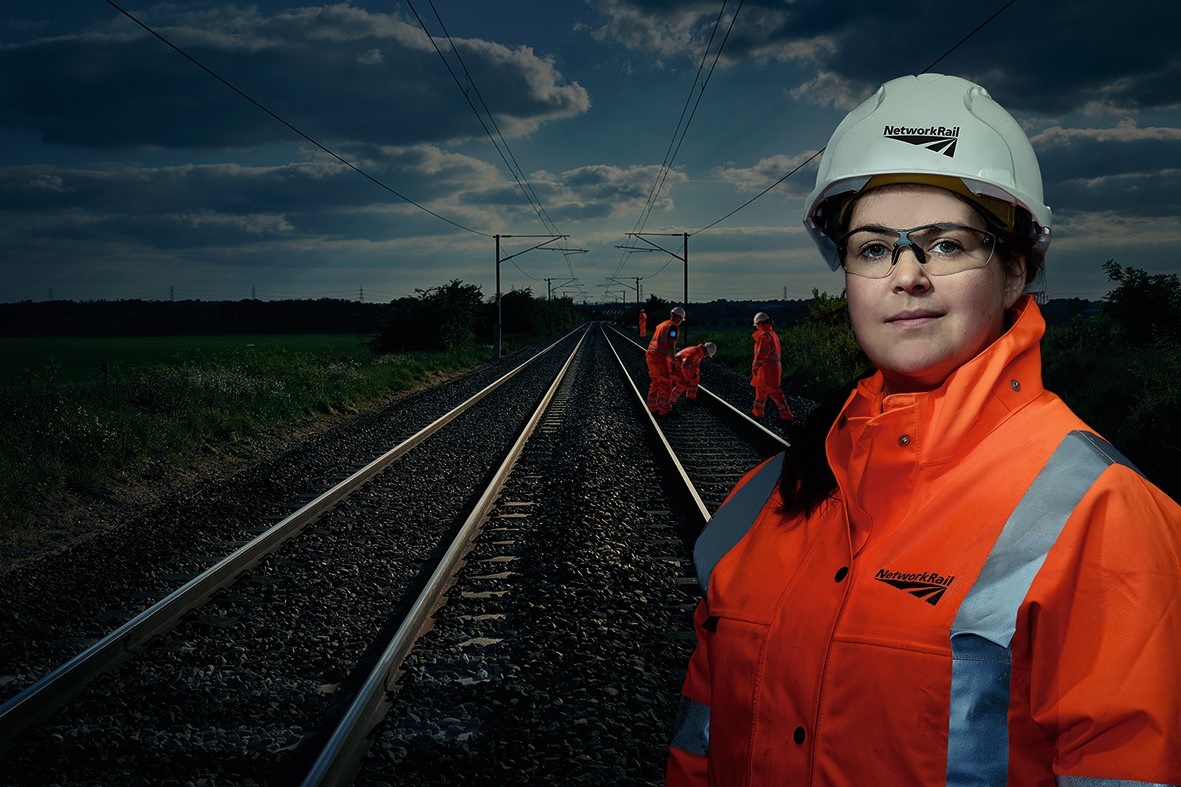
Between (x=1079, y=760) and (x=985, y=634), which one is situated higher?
(x=985, y=634)

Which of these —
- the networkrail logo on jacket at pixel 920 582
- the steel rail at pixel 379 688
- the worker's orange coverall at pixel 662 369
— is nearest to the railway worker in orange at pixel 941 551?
the networkrail logo on jacket at pixel 920 582

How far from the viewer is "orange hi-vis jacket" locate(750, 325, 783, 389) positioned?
45.5ft

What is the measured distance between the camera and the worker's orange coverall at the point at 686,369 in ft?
49.8

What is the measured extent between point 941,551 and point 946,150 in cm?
66

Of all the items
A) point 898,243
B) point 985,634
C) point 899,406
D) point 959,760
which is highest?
point 898,243

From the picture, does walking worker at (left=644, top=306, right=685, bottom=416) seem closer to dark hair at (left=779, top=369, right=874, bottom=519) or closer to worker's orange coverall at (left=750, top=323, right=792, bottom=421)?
worker's orange coverall at (left=750, top=323, right=792, bottom=421)

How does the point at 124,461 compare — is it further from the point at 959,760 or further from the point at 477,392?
the point at 959,760

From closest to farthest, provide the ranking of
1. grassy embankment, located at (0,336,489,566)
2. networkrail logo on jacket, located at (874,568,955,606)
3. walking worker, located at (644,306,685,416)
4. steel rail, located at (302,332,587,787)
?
networkrail logo on jacket, located at (874,568,955,606), steel rail, located at (302,332,587,787), grassy embankment, located at (0,336,489,566), walking worker, located at (644,306,685,416)

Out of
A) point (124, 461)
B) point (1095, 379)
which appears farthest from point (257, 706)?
point (1095, 379)

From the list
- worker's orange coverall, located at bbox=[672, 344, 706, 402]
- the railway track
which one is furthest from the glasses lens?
worker's orange coverall, located at bbox=[672, 344, 706, 402]

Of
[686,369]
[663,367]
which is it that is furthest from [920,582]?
[686,369]

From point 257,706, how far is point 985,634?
4259 mm

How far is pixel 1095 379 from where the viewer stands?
14188mm

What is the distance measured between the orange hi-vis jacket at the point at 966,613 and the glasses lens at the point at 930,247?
0.13m
